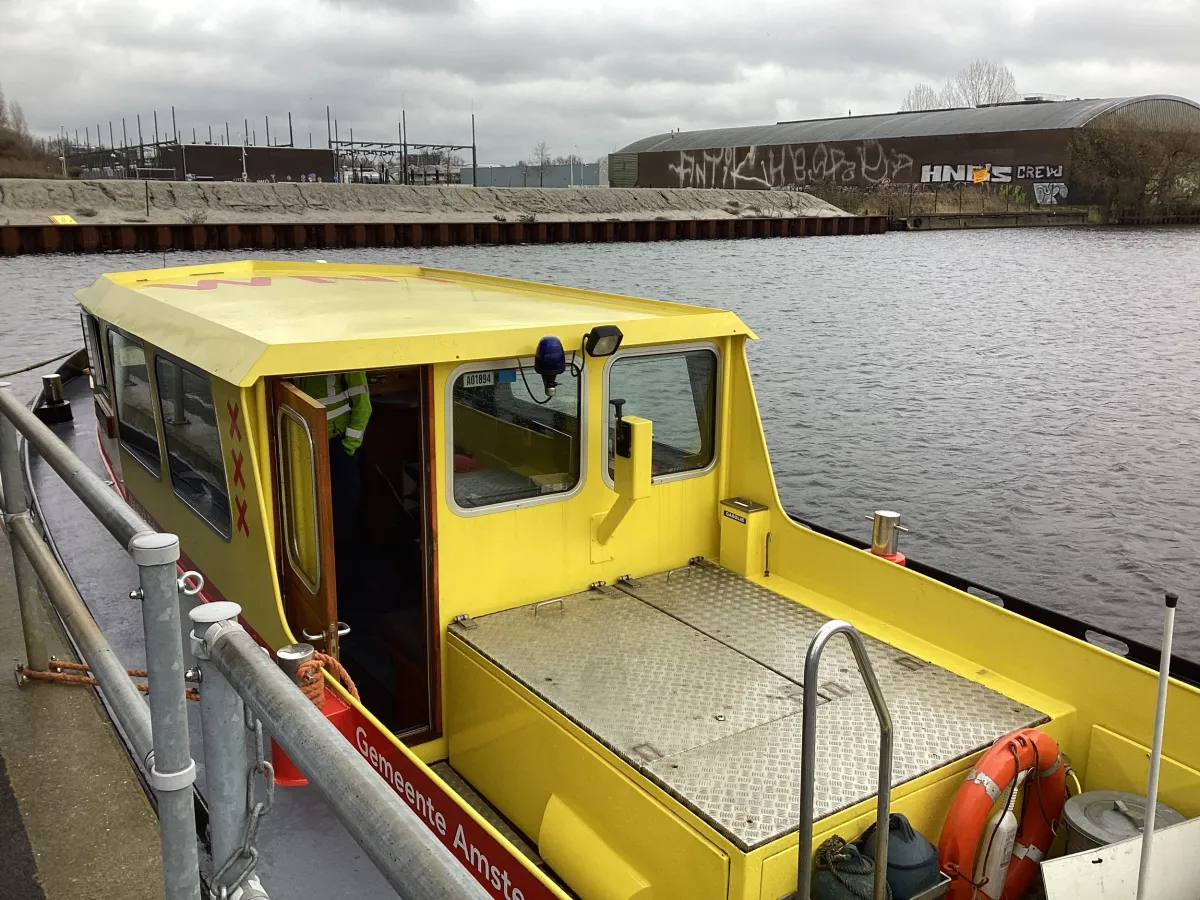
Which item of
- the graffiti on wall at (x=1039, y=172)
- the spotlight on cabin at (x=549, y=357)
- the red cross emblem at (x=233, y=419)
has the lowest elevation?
the red cross emblem at (x=233, y=419)

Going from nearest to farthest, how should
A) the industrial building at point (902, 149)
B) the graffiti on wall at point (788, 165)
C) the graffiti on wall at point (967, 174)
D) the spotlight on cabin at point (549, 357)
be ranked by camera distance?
1. the spotlight on cabin at point (549, 357)
2. the industrial building at point (902, 149)
3. the graffiti on wall at point (967, 174)
4. the graffiti on wall at point (788, 165)

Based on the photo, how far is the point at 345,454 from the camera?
560 cm

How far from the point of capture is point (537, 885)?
3.12m

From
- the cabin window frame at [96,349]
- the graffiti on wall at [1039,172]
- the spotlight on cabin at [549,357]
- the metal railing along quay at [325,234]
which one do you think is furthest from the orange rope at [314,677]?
the graffiti on wall at [1039,172]

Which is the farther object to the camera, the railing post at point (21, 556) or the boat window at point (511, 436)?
the boat window at point (511, 436)

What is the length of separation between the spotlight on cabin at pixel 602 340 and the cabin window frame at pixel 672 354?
0.54 ft

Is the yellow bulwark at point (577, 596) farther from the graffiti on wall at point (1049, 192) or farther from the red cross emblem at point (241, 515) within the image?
the graffiti on wall at point (1049, 192)

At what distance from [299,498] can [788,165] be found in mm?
91337

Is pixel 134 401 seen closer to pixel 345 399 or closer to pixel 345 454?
pixel 345 454

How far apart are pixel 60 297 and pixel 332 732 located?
3648 cm

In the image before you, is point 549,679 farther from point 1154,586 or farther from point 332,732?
point 1154,586

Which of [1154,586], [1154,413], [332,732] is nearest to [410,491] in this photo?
Result: [332,732]

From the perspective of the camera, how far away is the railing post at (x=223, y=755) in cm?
150

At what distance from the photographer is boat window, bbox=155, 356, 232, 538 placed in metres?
4.80
